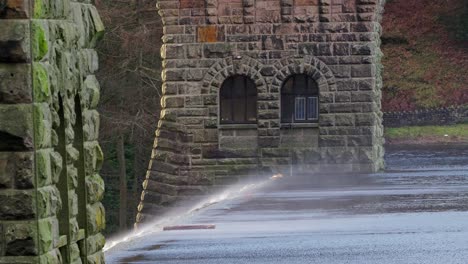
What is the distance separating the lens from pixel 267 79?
3200 centimetres

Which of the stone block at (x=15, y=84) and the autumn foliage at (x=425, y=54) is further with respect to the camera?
the autumn foliage at (x=425, y=54)

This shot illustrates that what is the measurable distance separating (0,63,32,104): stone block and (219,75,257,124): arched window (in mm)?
22790

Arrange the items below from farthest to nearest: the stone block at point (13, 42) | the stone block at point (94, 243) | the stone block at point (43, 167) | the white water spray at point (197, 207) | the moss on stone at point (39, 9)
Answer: the white water spray at point (197, 207)
the stone block at point (94, 243)
the moss on stone at point (39, 9)
the stone block at point (43, 167)
the stone block at point (13, 42)

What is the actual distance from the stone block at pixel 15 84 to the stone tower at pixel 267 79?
2249 cm

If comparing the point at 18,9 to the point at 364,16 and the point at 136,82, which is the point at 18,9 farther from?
the point at 136,82

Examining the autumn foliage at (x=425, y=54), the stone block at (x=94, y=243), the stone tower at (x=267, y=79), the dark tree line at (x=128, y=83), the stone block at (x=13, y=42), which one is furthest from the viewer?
the autumn foliage at (x=425, y=54)

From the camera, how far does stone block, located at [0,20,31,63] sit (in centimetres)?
938

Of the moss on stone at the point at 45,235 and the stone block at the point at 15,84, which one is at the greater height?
the stone block at the point at 15,84

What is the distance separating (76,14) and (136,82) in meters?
34.3

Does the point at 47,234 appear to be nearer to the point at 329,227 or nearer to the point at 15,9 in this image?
the point at 15,9

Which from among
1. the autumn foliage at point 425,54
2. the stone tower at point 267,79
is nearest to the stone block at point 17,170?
the stone tower at point 267,79

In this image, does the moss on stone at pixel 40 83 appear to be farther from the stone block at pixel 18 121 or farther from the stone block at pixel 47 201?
the stone block at pixel 47 201

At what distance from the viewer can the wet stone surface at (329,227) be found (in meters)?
14.8

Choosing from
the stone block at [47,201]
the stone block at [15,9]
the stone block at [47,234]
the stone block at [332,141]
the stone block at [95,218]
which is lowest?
the stone block at [332,141]
